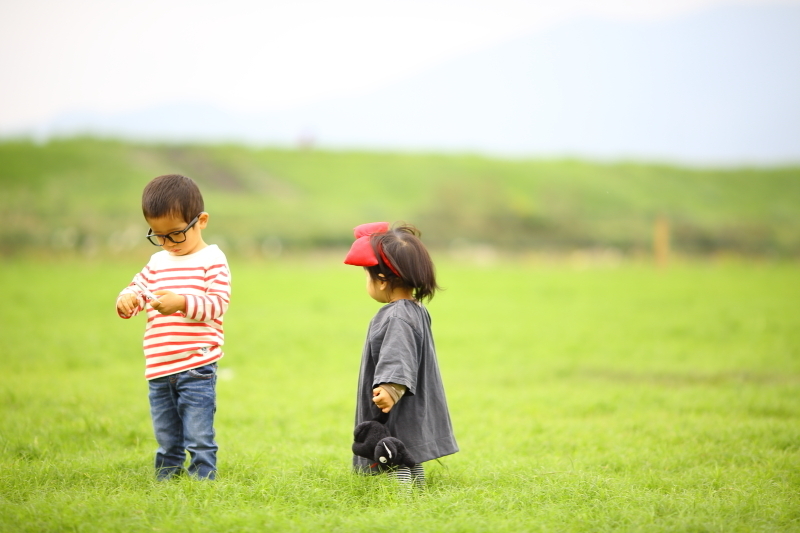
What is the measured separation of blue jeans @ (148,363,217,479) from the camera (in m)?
3.86

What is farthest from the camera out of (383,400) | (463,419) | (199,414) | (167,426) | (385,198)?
(385,198)

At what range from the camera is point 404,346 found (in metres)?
3.64

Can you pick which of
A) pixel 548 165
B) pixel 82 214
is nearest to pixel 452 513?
pixel 82 214

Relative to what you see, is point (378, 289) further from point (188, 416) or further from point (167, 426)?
point (167, 426)

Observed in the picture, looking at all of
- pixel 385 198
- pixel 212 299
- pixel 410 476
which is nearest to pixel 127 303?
pixel 212 299

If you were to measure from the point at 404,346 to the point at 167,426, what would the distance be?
1368 millimetres

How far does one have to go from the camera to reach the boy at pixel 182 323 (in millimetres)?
3846

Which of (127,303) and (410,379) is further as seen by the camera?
(127,303)

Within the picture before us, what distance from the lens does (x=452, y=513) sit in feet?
11.2

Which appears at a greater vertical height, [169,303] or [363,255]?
[363,255]

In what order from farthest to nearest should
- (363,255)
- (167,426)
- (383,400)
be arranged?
(167,426), (363,255), (383,400)

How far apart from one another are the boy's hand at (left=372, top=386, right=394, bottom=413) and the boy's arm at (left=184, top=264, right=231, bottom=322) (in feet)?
2.89

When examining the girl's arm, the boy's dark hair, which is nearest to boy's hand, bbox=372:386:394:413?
the girl's arm

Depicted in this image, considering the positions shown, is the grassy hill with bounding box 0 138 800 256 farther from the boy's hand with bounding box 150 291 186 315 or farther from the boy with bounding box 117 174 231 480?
the boy's hand with bounding box 150 291 186 315
